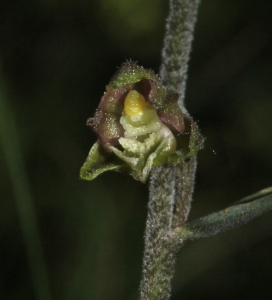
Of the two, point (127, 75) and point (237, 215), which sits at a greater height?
point (127, 75)

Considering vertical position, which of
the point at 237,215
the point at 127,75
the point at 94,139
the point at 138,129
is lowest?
the point at 237,215

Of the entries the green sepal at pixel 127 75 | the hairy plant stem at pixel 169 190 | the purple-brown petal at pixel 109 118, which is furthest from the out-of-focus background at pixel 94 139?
the green sepal at pixel 127 75

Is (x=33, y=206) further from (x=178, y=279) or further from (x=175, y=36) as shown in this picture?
(x=175, y=36)

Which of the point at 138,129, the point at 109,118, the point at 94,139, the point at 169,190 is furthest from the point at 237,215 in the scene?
the point at 94,139

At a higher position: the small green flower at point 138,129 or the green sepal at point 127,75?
the green sepal at point 127,75

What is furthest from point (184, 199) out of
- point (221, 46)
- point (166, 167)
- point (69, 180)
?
point (221, 46)

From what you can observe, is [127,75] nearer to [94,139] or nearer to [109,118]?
[109,118]

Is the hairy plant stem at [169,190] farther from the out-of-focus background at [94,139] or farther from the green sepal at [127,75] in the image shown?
the out-of-focus background at [94,139]
